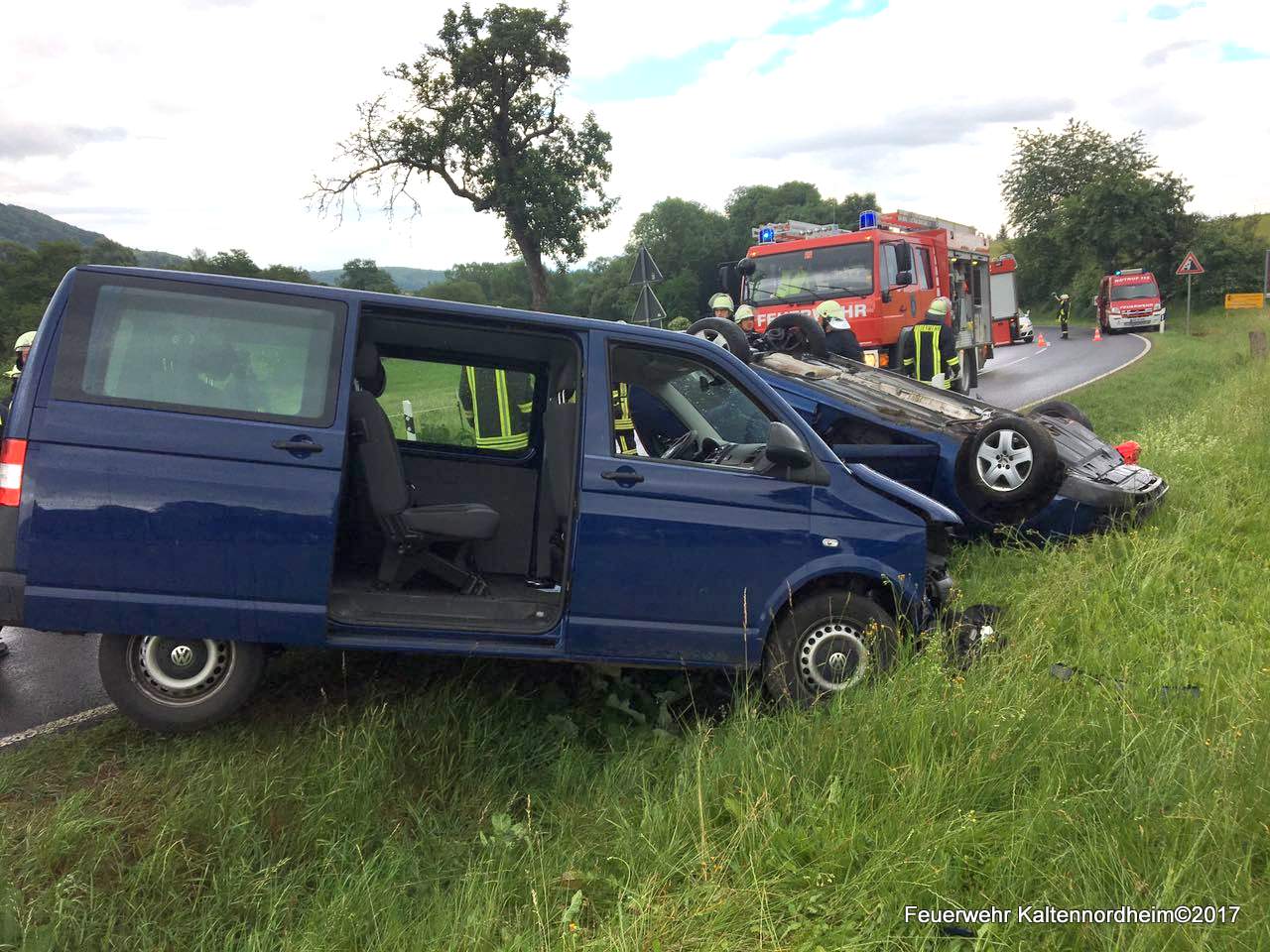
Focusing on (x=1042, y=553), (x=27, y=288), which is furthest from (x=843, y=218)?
(x=1042, y=553)

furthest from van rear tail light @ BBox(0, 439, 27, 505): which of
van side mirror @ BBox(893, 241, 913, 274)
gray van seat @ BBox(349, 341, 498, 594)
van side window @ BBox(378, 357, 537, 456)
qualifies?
van side mirror @ BBox(893, 241, 913, 274)

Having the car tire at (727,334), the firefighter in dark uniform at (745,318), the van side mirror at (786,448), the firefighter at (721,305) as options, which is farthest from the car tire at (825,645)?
the firefighter at (721,305)

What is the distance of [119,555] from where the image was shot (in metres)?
3.68

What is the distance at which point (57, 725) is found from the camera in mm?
4531

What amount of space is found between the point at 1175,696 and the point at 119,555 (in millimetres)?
4201

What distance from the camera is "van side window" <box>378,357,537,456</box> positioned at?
5.47m

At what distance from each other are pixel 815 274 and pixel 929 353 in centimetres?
309

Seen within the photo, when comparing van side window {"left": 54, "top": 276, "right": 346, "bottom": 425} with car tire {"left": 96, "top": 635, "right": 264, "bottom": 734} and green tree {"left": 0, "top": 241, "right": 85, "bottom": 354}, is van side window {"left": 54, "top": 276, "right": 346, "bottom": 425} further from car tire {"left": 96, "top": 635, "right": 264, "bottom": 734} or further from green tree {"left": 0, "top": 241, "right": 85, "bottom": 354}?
green tree {"left": 0, "top": 241, "right": 85, "bottom": 354}

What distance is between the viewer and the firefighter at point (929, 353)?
36.2 ft

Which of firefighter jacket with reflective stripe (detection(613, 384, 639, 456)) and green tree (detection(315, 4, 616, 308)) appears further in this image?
green tree (detection(315, 4, 616, 308))

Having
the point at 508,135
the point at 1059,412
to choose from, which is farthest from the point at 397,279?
the point at 1059,412

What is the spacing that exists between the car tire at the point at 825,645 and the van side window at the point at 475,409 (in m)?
1.93

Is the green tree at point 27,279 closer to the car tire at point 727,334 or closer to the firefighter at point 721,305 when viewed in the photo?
the firefighter at point 721,305

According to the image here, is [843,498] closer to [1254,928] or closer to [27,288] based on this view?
[1254,928]
